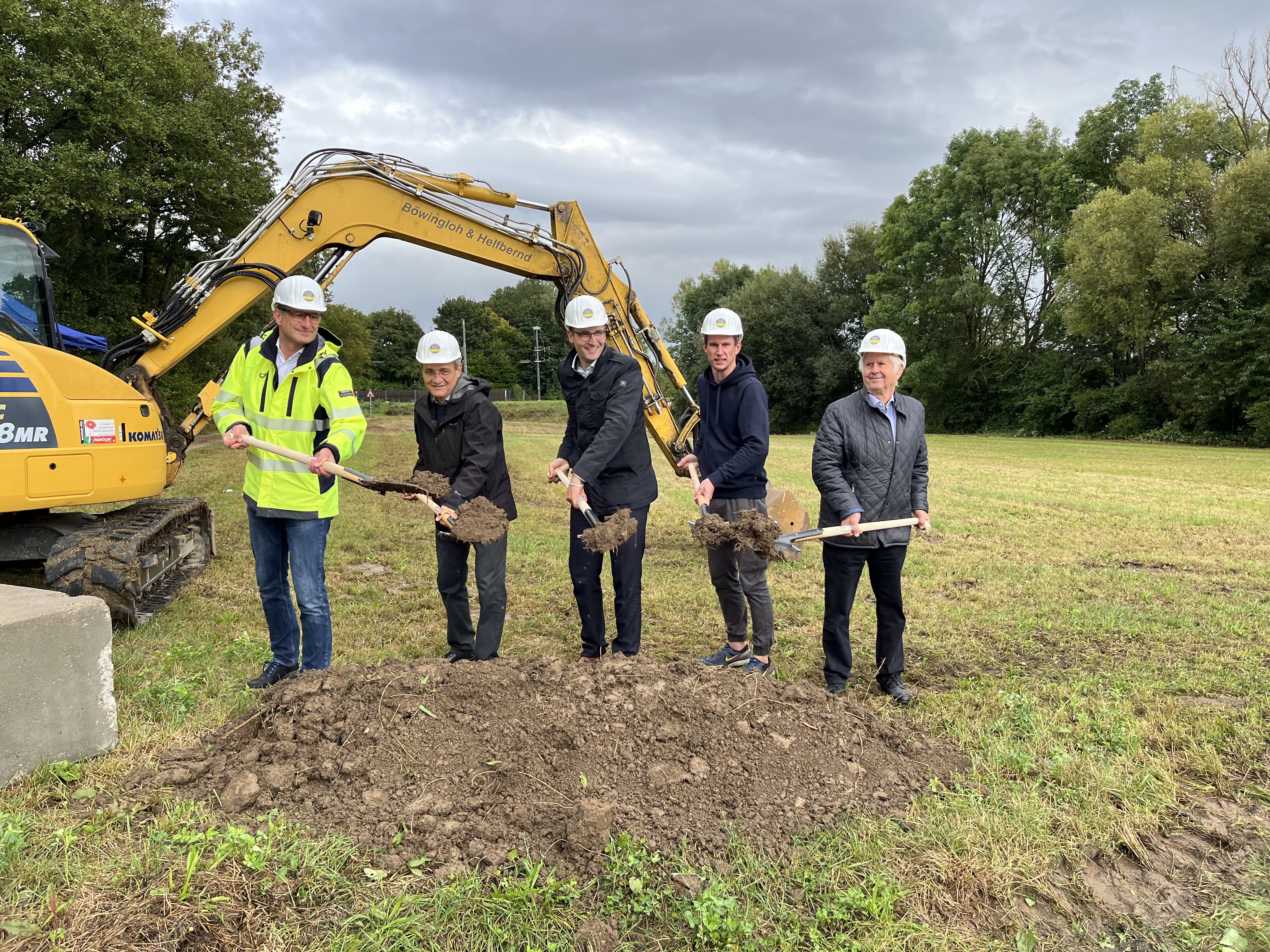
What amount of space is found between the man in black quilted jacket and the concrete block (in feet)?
11.9

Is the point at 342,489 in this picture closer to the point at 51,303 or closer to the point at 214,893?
the point at 51,303

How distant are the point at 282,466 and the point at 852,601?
3327mm

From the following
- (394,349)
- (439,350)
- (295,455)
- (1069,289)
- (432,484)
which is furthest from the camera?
(394,349)

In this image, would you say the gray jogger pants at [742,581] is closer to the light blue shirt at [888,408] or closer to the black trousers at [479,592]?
the light blue shirt at [888,408]

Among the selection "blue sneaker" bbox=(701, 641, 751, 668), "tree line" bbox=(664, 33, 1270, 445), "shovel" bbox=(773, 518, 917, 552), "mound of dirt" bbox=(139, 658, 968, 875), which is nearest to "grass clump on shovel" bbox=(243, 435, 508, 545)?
"mound of dirt" bbox=(139, 658, 968, 875)

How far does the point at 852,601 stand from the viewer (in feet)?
15.3

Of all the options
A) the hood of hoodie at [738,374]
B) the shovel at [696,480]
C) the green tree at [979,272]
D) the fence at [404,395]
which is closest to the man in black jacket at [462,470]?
the shovel at [696,480]

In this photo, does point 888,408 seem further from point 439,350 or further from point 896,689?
point 439,350

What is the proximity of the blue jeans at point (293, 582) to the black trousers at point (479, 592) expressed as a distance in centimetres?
71

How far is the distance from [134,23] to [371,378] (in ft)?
187

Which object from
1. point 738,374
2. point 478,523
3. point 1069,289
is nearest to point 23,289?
point 478,523

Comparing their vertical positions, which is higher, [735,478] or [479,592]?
[735,478]

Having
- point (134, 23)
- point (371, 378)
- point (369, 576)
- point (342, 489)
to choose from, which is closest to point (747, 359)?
point (369, 576)

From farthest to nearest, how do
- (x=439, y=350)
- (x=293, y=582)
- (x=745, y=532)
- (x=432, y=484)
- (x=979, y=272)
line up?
(x=979, y=272)
(x=432, y=484)
(x=439, y=350)
(x=745, y=532)
(x=293, y=582)
